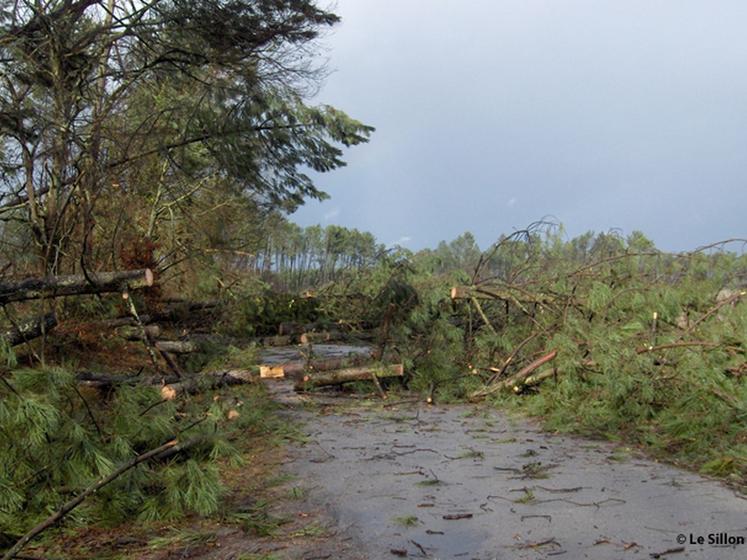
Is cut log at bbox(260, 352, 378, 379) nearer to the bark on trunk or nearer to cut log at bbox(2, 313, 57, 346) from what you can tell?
the bark on trunk

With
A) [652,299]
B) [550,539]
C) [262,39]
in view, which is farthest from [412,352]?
[262,39]

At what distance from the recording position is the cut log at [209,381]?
580cm

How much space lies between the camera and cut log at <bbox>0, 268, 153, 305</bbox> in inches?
173

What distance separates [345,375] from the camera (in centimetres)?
725

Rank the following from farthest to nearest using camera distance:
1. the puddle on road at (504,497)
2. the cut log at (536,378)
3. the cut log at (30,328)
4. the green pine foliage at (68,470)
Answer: the cut log at (536,378) < the cut log at (30,328) < the green pine foliage at (68,470) < the puddle on road at (504,497)

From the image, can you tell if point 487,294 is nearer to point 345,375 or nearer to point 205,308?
point 345,375

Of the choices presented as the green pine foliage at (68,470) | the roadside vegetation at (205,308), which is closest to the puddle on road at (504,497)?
the roadside vegetation at (205,308)

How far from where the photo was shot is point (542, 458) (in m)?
4.42

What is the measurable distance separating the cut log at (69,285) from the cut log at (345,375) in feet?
9.14

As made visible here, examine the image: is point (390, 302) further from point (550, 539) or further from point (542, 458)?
point (550, 539)

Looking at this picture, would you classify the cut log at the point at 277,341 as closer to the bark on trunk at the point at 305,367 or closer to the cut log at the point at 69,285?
the bark on trunk at the point at 305,367

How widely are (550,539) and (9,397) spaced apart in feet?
9.27

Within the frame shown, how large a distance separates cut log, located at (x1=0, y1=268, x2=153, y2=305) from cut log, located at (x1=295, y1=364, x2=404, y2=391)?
2.78 m

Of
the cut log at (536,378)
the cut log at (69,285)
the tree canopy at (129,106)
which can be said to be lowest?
the cut log at (536,378)
